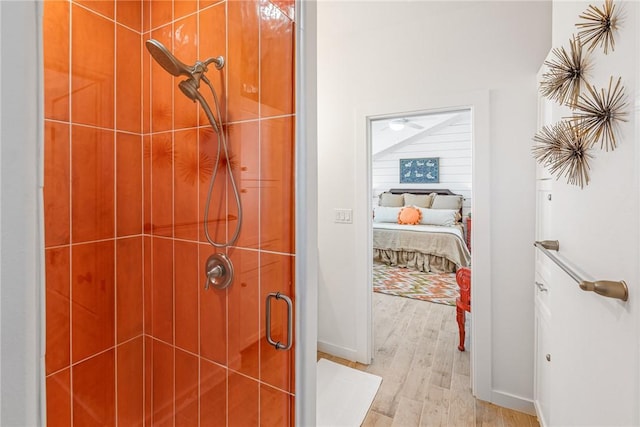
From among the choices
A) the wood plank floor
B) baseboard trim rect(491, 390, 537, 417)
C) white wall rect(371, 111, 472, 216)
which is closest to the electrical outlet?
the wood plank floor

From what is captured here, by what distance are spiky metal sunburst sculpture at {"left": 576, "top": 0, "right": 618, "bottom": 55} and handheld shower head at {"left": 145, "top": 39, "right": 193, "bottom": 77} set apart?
1.25m

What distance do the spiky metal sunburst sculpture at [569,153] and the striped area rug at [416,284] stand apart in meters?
2.81

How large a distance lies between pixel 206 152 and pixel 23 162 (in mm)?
964

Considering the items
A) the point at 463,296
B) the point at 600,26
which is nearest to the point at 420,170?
the point at 463,296

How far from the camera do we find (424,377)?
218 centimetres

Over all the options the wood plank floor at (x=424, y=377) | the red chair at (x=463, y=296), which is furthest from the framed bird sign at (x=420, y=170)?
the red chair at (x=463, y=296)

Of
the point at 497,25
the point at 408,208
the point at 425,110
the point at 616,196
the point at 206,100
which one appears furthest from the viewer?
the point at 408,208

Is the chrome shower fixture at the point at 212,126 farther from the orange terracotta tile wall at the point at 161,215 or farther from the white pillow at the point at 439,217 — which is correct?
the white pillow at the point at 439,217

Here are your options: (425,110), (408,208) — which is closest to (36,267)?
(425,110)

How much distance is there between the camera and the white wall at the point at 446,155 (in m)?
5.82

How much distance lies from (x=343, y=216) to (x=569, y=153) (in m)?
1.54

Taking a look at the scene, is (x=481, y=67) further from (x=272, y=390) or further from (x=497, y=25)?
(x=272, y=390)

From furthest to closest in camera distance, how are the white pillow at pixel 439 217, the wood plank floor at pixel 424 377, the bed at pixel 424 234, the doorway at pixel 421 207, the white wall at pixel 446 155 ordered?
the white wall at pixel 446 155
the white pillow at pixel 439 217
the bed at pixel 424 234
the doorway at pixel 421 207
the wood plank floor at pixel 424 377

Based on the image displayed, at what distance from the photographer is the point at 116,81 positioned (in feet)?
3.98
